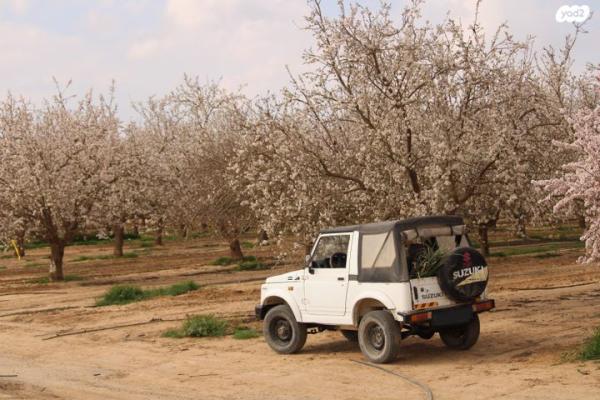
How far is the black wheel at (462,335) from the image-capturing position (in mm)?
13750

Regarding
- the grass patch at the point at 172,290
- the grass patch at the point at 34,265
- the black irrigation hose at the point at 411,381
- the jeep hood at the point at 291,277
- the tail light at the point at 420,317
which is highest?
the jeep hood at the point at 291,277

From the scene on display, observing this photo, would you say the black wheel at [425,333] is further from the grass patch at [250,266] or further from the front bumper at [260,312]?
the grass patch at [250,266]

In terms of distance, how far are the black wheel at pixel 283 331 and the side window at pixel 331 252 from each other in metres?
1.11

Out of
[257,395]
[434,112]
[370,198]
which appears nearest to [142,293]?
[370,198]

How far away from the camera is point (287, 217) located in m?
21.5

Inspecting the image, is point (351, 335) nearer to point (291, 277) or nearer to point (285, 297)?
point (285, 297)

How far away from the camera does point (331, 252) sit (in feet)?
45.9

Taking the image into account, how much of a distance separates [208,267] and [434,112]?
67.4ft

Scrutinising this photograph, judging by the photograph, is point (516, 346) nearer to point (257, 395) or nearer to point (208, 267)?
point (257, 395)

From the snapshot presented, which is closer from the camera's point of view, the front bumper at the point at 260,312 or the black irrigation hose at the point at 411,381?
the black irrigation hose at the point at 411,381

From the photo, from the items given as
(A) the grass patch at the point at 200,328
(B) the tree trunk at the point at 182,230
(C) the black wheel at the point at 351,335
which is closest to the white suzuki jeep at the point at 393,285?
(C) the black wheel at the point at 351,335

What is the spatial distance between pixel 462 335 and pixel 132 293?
47.1ft

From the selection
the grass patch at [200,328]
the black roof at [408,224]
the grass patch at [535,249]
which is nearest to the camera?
the black roof at [408,224]

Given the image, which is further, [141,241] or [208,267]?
[141,241]
